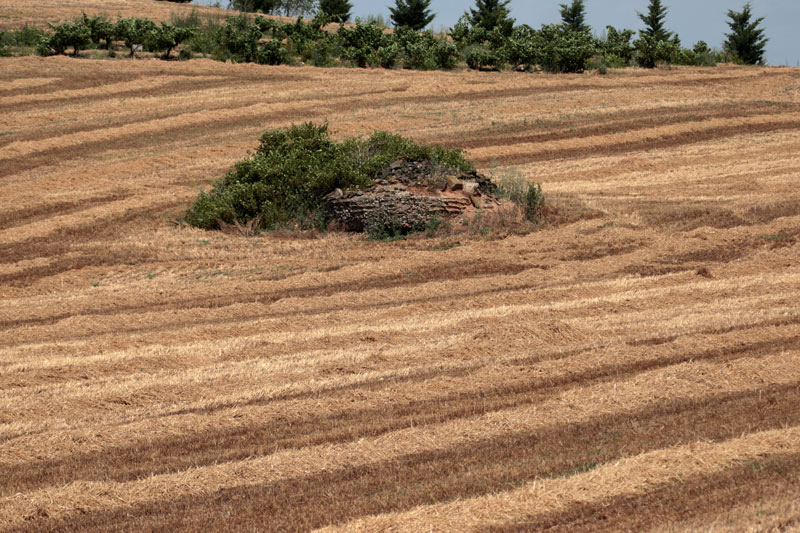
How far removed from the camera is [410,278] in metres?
19.1

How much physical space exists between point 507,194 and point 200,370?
13563 millimetres

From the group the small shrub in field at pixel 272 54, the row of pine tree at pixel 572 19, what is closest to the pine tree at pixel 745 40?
the row of pine tree at pixel 572 19

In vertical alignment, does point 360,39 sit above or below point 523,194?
above

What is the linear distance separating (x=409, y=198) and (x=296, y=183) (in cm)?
353

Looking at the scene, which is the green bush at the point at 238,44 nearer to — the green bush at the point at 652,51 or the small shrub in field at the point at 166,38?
the small shrub in field at the point at 166,38

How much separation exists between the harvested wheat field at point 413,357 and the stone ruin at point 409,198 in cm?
81

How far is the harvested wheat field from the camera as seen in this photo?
8.22m

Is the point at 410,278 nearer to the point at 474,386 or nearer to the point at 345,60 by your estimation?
the point at 474,386

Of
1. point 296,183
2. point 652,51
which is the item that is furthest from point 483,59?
point 296,183

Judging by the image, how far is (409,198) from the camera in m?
23.3

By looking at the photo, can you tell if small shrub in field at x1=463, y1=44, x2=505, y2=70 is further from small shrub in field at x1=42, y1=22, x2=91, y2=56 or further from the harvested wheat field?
small shrub in field at x1=42, y1=22, x2=91, y2=56

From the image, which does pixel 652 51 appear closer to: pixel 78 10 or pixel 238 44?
pixel 238 44

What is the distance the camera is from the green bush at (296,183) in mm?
24312

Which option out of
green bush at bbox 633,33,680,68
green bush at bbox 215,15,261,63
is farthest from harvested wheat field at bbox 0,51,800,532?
green bush at bbox 215,15,261,63
